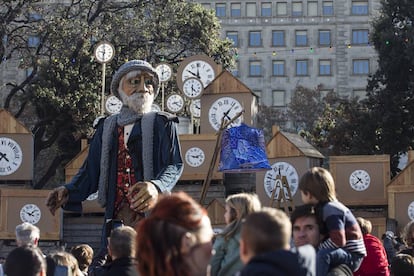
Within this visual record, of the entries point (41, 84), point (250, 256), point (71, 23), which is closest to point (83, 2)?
point (71, 23)

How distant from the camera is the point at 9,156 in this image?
21438 millimetres

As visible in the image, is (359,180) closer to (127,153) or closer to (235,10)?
(127,153)

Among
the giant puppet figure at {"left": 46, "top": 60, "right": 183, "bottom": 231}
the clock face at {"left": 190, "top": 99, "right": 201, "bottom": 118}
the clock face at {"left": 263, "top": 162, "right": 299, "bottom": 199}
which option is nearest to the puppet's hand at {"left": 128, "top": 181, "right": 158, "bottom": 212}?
the giant puppet figure at {"left": 46, "top": 60, "right": 183, "bottom": 231}

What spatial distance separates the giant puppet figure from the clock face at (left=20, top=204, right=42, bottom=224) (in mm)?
14276

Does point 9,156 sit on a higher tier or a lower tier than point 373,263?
higher

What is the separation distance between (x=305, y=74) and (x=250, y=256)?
221ft

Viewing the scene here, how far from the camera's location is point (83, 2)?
112 feet

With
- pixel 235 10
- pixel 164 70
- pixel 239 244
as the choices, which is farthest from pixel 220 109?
pixel 235 10

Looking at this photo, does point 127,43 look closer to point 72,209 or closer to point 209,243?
point 72,209

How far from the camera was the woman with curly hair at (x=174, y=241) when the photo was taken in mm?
3312

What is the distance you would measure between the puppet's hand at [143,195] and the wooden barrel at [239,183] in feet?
56.2

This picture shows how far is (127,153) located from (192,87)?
64.9 ft

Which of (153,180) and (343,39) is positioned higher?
(343,39)

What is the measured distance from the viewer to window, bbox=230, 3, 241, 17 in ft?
235
